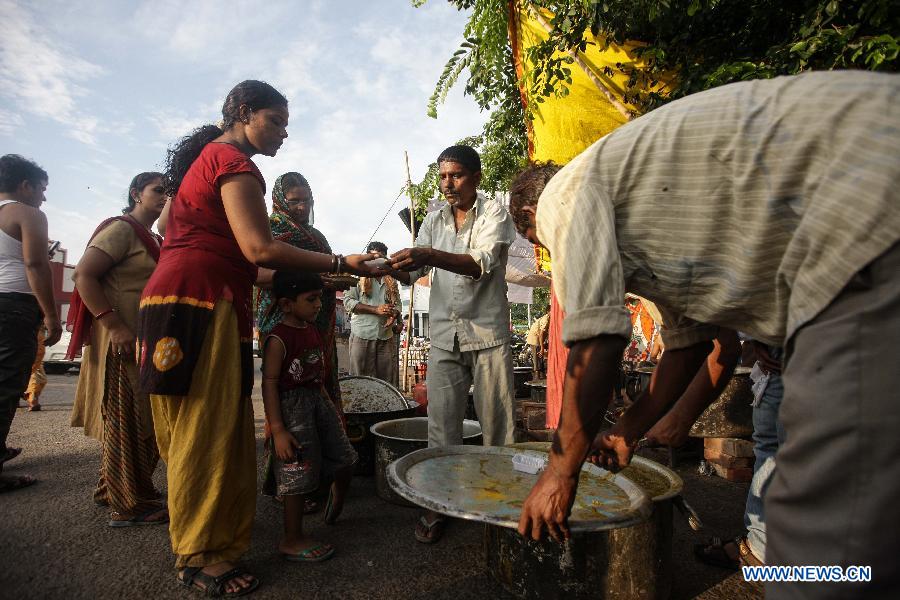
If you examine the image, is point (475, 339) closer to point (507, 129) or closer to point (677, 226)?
point (677, 226)

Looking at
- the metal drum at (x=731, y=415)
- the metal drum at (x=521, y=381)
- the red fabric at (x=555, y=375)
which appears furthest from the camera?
the metal drum at (x=521, y=381)

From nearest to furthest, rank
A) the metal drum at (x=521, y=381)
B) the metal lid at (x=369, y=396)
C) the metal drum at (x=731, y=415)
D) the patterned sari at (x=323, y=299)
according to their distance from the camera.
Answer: the patterned sari at (x=323, y=299), the metal drum at (x=731, y=415), the metal lid at (x=369, y=396), the metal drum at (x=521, y=381)

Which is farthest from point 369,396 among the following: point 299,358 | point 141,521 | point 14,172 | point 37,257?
point 14,172

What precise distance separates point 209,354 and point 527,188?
1.57 meters

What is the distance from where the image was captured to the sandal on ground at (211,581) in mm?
2230

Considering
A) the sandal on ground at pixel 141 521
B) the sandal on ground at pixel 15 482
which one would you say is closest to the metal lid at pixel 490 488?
the sandal on ground at pixel 141 521

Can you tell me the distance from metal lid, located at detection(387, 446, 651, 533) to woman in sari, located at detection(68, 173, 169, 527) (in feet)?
6.40

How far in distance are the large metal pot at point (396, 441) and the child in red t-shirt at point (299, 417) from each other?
49 centimetres

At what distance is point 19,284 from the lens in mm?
3766

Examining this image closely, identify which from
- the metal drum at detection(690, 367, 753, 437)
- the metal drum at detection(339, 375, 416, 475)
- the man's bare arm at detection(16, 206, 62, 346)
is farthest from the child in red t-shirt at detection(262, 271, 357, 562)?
the metal drum at detection(690, 367, 753, 437)

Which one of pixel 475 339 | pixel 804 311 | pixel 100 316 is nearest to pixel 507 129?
pixel 475 339

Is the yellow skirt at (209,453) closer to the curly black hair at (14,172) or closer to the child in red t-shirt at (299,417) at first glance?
the child in red t-shirt at (299,417)

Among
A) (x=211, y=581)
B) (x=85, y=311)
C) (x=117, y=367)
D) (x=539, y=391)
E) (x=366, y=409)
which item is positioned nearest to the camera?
(x=211, y=581)

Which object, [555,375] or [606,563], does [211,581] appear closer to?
[606,563]
